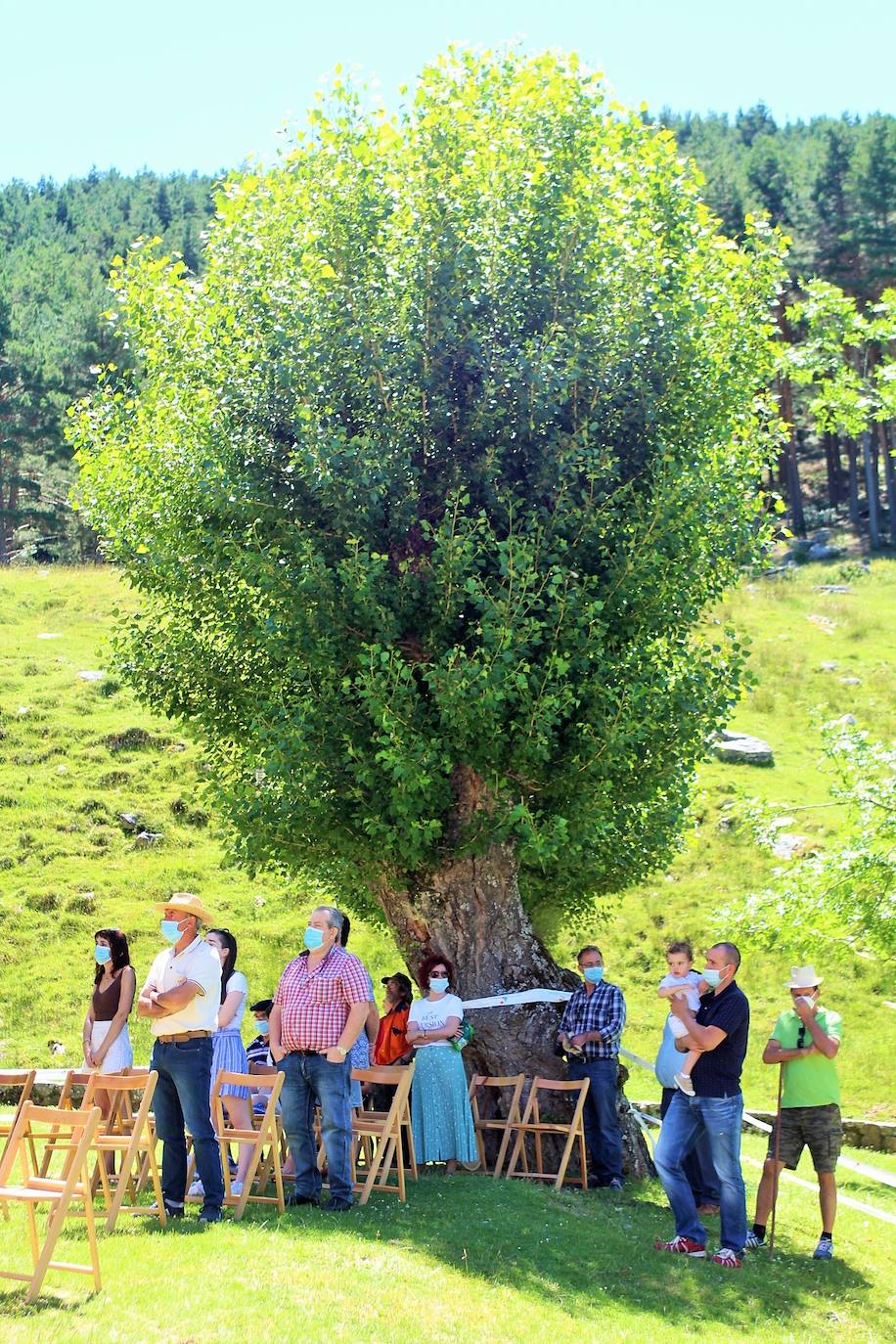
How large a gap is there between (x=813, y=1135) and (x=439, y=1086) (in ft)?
11.5

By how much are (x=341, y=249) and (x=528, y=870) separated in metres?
7.31

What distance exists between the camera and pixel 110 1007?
38.4 feet

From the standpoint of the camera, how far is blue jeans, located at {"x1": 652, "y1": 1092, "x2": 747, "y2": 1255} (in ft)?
33.5

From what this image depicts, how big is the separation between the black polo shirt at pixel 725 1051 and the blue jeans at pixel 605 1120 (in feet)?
→ 8.73

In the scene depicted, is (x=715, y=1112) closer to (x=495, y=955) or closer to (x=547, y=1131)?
(x=547, y=1131)

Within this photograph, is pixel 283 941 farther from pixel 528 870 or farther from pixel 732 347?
pixel 732 347

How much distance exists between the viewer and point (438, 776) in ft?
42.2

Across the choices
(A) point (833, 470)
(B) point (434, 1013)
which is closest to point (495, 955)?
(B) point (434, 1013)

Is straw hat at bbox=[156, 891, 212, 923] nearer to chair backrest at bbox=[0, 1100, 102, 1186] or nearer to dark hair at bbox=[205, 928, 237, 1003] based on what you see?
dark hair at bbox=[205, 928, 237, 1003]

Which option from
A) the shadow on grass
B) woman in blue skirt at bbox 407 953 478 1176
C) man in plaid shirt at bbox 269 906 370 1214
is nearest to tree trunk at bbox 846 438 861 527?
woman in blue skirt at bbox 407 953 478 1176

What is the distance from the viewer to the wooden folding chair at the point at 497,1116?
1273 cm

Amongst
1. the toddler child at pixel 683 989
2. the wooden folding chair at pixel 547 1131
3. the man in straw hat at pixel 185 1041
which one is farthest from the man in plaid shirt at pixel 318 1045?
the toddler child at pixel 683 989

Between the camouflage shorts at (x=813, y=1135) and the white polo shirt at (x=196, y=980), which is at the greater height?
the white polo shirt at (x=196, y=980)

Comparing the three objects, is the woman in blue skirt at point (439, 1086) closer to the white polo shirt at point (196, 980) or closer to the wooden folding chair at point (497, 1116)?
the wooden folding chair at point (497, 1116)
